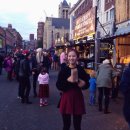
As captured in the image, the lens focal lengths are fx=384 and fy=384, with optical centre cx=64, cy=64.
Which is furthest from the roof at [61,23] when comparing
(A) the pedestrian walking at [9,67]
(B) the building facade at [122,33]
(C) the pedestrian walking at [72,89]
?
(C) the pedestrian walking at [72,89]

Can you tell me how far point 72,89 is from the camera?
6.13m

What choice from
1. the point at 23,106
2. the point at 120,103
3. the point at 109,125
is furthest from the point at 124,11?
the point at 109,125

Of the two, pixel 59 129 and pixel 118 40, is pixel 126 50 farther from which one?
pixel 59 129

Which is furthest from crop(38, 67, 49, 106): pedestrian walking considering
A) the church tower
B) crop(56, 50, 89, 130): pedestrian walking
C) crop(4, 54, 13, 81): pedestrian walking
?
the church tower

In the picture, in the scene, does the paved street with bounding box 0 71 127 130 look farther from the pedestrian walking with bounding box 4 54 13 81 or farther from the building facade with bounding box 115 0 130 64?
the pedestrian walking with bounding box 4 54 13 81

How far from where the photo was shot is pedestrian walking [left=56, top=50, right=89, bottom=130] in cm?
607

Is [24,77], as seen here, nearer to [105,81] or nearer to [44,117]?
[44,117]

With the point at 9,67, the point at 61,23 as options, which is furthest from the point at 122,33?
the point at 61,23

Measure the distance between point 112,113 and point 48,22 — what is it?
413ft

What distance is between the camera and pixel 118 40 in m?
17.3

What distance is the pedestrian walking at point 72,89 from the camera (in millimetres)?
6070

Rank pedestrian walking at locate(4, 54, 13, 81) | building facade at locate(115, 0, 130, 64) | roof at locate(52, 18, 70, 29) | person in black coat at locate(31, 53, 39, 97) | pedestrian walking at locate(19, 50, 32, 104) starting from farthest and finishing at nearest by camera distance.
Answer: roof at locate(52, 18, 70, 29), pedestrian walking at locate(4, 54, 13, 81), building facade at locate(115, 0, 130, 64), person in black coat at locate(31, 53, 39, 97), pedestrian walking at locate(19, 50, 32, 104)

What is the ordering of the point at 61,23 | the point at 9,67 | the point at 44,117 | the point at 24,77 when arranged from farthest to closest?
the point at 61,23 → the point at 9,67 → the point at 24,77 → the point at 44,117

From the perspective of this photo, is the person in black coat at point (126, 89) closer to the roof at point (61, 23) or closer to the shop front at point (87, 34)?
the shop front at point (87, 34)
